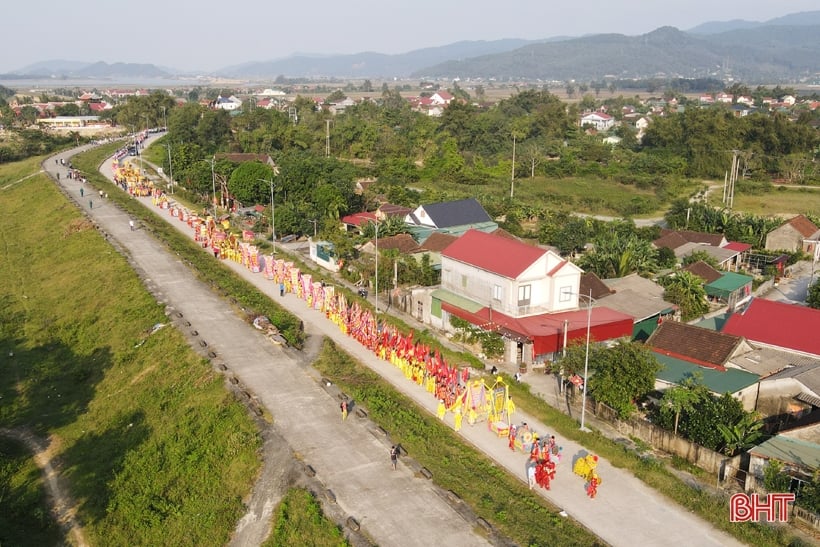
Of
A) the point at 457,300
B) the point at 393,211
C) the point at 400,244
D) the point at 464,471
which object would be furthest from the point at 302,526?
the point at 393,211

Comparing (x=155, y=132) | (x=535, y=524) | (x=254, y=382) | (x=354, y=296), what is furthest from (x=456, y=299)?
(x=155, y=132)

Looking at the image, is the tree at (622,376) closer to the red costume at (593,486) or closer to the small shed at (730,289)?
the red costume at (593,486)

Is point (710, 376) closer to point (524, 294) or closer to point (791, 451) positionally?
point (791, 451)

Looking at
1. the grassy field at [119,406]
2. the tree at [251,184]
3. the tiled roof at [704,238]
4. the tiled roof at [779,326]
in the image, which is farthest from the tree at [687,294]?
the tree at [251,184]

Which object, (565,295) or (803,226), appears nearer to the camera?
(565,295)

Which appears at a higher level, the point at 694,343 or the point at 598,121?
the point at 598,121

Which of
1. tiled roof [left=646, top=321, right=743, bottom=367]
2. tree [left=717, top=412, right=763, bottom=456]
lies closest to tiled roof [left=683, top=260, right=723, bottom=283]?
tiled roof [left=646, top=321, right=743, bottom=367]

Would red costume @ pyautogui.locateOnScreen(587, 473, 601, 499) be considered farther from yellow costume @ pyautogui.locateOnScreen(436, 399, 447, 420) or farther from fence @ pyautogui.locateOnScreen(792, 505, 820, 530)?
A: yellow costume @ pyautogui.locateOnScreen(436, 399, 447, 420)

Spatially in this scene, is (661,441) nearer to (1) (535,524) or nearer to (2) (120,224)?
(1) (535,524)
